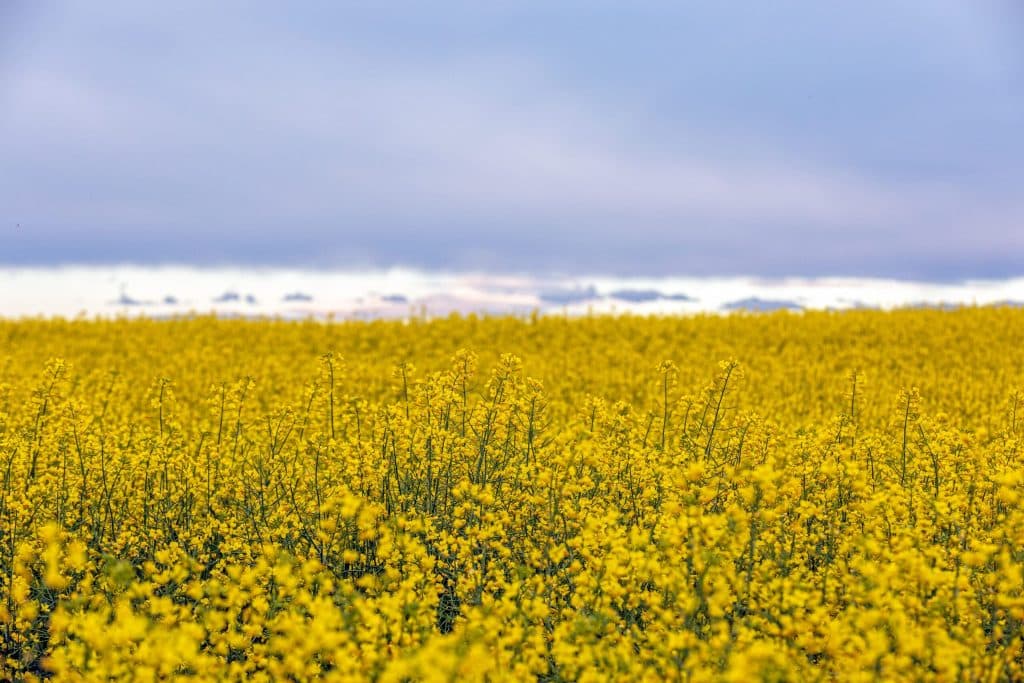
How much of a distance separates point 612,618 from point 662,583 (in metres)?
0.52

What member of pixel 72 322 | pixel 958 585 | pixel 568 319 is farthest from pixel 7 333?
pixel 958 585

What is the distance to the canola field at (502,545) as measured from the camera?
3.94m

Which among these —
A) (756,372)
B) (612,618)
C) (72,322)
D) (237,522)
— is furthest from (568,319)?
(612,618)

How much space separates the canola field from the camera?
3.94 meters

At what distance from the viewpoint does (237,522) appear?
6645 mm

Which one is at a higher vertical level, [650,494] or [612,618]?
[650,494]

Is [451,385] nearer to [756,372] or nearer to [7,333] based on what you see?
[756,372]

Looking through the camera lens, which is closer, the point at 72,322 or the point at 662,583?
the point at 662,583

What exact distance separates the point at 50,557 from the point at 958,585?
470cm

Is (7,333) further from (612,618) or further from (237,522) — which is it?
(612,618)

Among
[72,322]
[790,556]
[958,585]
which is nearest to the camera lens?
[958,585]

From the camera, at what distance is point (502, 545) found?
223 inches

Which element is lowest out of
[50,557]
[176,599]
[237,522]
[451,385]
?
[176,599]

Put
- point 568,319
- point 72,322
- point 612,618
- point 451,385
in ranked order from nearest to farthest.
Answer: point 612,618
point 451,385
point 568,319
point 72,322
